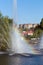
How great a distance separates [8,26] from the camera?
28953 millimetres

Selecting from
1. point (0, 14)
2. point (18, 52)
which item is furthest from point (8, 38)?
point (0, 14)

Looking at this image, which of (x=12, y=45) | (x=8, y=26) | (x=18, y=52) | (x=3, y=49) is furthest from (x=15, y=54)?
(x=8, y=26)

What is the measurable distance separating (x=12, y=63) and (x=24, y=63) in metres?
0.81

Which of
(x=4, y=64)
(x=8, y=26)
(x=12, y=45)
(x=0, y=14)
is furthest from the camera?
(x=0, y=14)

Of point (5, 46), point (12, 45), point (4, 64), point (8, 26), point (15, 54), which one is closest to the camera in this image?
point (4, 64)

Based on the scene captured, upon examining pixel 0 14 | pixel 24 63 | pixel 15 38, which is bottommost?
pixel 24 63

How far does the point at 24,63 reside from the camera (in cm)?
1777

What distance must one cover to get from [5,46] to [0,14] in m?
8.91

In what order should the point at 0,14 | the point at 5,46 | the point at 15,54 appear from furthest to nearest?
the point at 0,14 < the point at 5,46 < the point at 15,54

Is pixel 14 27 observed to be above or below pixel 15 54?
above

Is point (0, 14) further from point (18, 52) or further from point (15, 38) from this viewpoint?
point (18, 52)

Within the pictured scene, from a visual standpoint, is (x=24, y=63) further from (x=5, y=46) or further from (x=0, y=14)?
(x=0, y=14)

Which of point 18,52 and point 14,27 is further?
point 14,27

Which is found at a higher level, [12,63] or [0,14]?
[0,14]
